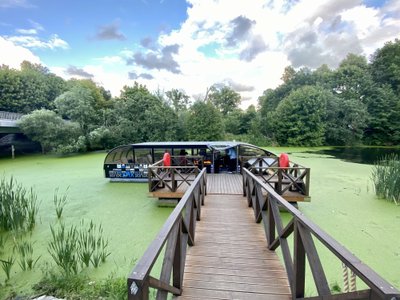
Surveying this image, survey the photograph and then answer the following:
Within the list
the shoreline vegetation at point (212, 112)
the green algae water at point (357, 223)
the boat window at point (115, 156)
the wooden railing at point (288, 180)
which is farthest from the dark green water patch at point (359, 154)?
the boat window at point (115, 156)

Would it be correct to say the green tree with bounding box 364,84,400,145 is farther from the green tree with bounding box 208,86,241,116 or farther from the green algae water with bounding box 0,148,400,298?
the green algae water with bounding box 0,148,400,298

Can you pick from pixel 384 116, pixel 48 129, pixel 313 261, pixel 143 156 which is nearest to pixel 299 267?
pixel 313 261

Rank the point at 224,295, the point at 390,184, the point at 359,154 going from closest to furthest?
the point at 224,295
the point at 390,184
the point at 359,154

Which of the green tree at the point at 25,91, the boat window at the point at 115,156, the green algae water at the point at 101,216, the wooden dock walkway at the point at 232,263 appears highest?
the green tree at the point at 25,91

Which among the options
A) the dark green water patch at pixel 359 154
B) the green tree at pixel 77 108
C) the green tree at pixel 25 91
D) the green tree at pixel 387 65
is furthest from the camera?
the green tree at pixel 387 65

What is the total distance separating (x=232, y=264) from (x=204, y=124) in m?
19.3

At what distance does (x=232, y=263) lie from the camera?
8.88ft

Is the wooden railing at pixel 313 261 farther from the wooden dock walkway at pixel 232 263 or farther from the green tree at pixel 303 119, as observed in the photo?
the green tree at pixel 303 119

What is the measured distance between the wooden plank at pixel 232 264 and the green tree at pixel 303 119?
23.3 metres

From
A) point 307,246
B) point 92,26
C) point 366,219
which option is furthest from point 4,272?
point 92,26

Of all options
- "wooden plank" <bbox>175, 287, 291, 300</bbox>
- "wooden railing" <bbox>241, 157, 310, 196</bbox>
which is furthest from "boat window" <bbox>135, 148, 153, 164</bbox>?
"wooden plank" <bbox>175, 287, 291, 300</bbox>

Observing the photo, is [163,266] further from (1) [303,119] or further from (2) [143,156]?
(1) [303,119]

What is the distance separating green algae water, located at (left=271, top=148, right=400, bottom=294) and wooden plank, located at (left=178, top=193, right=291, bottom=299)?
0.81 m

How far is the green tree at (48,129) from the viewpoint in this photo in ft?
55.3
